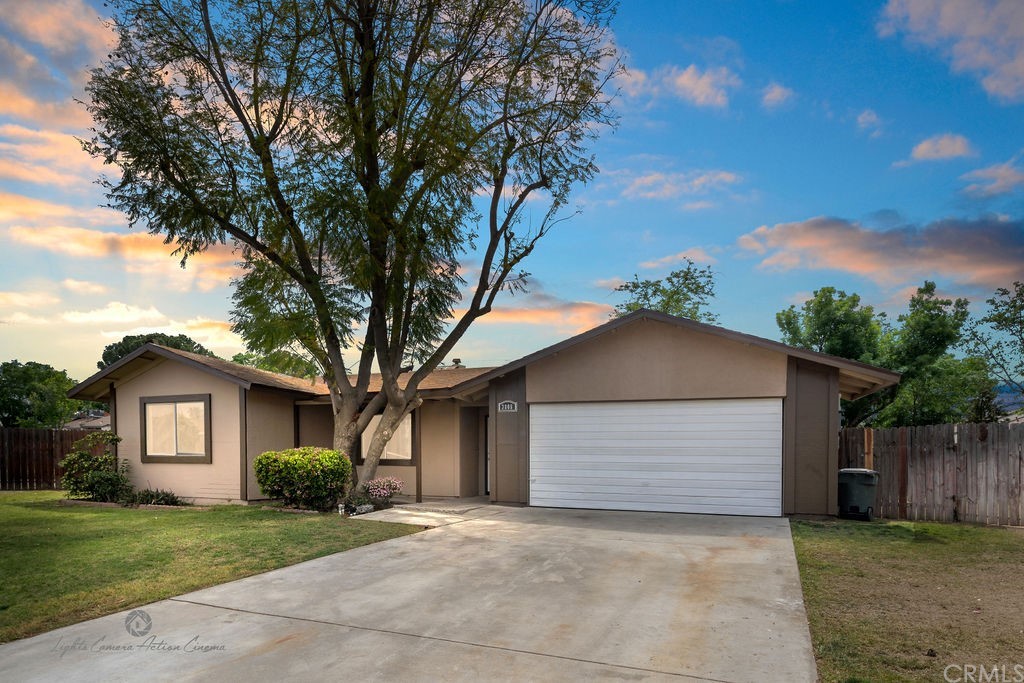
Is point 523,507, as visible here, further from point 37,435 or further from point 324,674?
point 37,435

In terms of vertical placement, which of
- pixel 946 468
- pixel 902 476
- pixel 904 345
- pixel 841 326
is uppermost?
pixel 841 326

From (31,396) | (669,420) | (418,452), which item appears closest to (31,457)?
(418,452)

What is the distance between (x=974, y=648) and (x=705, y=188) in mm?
12417

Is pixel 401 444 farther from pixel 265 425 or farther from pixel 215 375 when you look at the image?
pixel 215 375

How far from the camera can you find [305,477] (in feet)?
40.0

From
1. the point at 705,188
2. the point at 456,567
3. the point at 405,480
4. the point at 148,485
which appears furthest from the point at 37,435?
the point at 705,188

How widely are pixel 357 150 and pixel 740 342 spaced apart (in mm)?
8620

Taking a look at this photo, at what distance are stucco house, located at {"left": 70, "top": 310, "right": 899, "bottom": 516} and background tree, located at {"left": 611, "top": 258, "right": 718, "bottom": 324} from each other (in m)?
17.8

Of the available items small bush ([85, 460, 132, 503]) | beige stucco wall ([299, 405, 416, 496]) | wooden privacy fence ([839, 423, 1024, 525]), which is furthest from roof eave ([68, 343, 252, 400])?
wooden privacy fence ([839, 423, 1024, 525])

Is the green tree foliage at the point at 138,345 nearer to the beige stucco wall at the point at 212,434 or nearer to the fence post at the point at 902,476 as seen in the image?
the beige stucco wall at the point at 212,434

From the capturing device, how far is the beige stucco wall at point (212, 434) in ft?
45.9

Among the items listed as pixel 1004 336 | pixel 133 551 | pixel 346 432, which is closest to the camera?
pixel 133 551

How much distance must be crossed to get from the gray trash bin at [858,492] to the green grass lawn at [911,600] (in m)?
1.06

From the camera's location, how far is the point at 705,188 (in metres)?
15.3
